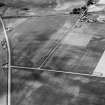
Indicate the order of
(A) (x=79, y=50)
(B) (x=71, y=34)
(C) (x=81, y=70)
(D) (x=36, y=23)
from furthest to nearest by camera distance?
(D) (x=36, y=23)
(B) (x=71, y=34)
(A) (x=79, y=50)
(C) (x=81, y=70)

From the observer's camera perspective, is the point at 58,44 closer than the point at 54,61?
No

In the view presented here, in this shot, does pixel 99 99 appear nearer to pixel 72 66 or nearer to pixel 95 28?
pixel 72 66

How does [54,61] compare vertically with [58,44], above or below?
below

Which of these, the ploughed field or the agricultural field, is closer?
the agricultural field

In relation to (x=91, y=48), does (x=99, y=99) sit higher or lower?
lower

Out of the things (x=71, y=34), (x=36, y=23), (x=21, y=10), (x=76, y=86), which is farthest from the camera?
(x=21, y=10)

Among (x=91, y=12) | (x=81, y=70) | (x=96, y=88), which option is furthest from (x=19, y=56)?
(x=91, y=12)

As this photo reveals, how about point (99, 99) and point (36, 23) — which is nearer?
point (99, 99)

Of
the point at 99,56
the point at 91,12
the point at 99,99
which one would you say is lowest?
the point at 99,99

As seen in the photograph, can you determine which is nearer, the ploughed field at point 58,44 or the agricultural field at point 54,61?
the agricultural field at point 54,61

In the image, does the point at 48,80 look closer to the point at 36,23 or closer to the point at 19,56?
the point at 19,56
